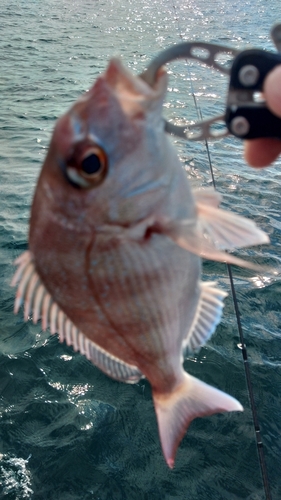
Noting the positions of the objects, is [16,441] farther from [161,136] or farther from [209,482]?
[161,136]

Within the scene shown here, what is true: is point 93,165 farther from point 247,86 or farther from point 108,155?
point 247,86

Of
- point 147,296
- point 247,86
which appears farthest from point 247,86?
point 147,296

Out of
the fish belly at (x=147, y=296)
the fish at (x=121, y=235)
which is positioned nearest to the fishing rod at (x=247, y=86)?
the fish at (x=121, y=235)

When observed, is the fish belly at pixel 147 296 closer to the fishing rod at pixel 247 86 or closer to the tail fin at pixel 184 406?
the tail fin at pixel 184 406

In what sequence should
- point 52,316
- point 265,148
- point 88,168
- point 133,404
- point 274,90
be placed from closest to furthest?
point 88,168, point 274,90, point 52,316, point 265,148, point 133,404

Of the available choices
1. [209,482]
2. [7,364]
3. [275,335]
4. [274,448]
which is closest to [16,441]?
[7,364]

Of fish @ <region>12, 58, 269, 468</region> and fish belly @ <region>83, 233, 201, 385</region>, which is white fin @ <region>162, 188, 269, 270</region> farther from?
fish belly @ <region>83, 233, 201, 385</region>

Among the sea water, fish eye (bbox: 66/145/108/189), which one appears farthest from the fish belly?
the sea water
